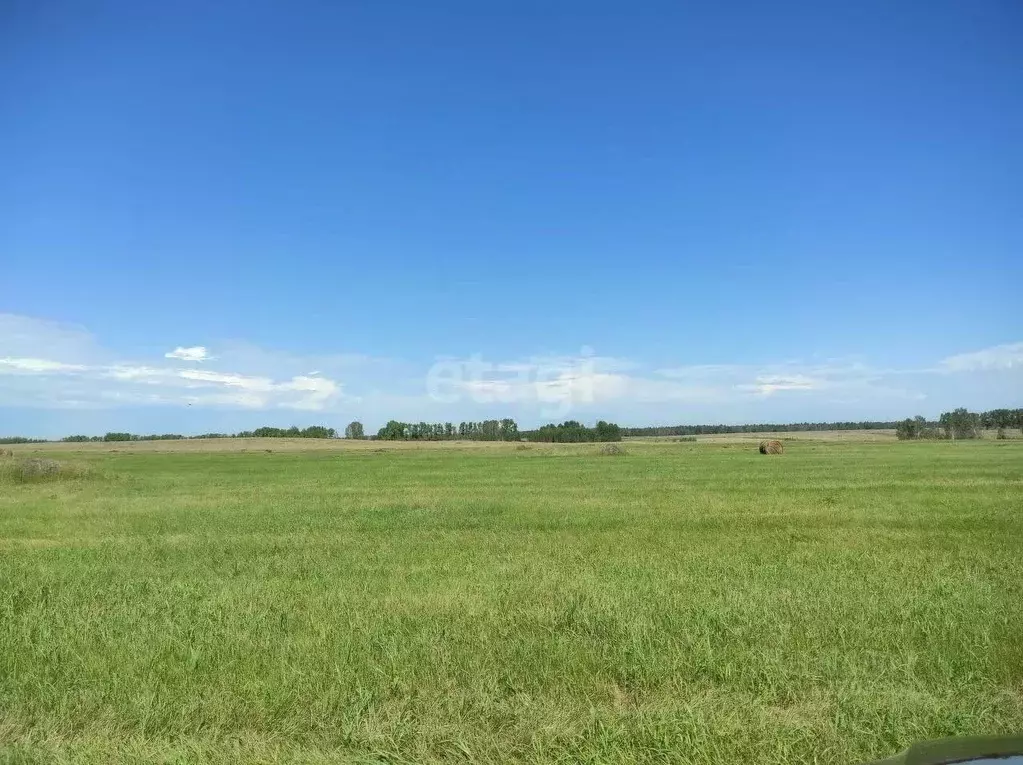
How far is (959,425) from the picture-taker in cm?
14438

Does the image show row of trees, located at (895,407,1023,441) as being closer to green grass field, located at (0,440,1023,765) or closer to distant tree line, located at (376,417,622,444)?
distant tree line, located at (376,417,622,444)

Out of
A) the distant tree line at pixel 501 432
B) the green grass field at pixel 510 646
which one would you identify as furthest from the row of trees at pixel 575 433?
the green grass field at pixel 510 646

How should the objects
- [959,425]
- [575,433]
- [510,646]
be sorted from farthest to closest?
[575,433] < [959,425] < [510,646]

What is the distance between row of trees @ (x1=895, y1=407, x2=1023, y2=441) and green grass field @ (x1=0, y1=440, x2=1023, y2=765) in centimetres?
14282

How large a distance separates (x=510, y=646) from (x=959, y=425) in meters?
164

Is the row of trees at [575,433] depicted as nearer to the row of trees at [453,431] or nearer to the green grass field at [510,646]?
the row of trees at [453,431]

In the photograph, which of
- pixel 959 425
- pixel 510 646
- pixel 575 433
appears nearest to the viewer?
pixel 510 646

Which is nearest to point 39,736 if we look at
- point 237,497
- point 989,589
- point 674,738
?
point 674,738

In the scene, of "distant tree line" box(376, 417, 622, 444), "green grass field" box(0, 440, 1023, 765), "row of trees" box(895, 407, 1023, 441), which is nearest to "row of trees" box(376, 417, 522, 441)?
"distant tree line" box(376, 417, 622, 444)

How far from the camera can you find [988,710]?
5.64 metres

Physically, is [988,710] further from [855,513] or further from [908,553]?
[855,513]

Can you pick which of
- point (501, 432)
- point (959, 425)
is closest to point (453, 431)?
point (501, 432)

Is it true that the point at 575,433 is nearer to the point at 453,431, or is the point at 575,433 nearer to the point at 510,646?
the point at 453,431

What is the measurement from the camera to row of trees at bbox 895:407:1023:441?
139000 millimetres
